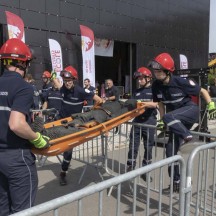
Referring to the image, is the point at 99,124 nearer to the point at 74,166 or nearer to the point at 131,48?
the point at 74,166

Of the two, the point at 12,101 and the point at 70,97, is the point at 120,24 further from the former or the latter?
the point at 12,101

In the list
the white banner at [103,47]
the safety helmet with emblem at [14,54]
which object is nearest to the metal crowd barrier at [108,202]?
the safety helmet with emblem at [14,54]

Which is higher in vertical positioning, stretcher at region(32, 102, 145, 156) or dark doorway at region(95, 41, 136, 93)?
dark doorway at region(95, 41, 136, 93)

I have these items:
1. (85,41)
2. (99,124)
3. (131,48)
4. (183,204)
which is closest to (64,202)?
(183,204)

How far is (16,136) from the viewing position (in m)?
2.83

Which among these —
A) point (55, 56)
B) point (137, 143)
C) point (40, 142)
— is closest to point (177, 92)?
point (137, 143)

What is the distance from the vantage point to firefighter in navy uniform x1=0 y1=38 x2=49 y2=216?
2.69 metres

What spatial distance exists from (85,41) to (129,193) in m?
10.7

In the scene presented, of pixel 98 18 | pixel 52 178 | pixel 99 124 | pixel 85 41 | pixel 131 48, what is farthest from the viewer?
pixel 131 48

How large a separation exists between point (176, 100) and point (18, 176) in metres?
2.58

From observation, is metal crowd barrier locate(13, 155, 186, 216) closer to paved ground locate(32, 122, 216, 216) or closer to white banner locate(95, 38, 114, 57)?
paved ground locate(32, 122, 216, 216)

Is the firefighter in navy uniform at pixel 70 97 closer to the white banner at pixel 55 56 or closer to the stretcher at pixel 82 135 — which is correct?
the stretcher at pixel 82 135

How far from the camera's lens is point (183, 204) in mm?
2977

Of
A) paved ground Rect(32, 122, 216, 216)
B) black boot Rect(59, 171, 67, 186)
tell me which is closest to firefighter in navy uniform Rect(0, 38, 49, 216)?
paved ground Rect(32, 122, 216, 216)
